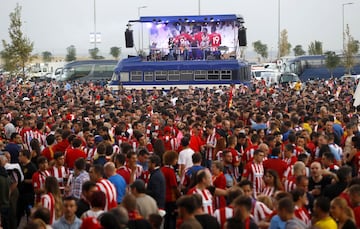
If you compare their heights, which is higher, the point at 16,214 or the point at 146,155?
the point at 146,155

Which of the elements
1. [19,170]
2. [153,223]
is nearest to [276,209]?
[153,223]

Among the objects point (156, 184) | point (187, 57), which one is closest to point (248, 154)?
point (156, 184)

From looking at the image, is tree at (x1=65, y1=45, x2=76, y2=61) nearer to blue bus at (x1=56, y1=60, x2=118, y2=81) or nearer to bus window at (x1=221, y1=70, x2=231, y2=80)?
blue bus at (x1=56, y1=60, x2=118, y2=81)

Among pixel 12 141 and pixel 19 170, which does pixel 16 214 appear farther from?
pixel 12 141

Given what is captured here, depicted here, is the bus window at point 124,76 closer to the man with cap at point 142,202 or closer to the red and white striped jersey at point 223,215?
the man with cap at point 142,202

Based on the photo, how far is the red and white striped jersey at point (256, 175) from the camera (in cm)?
1324

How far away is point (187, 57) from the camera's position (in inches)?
1999

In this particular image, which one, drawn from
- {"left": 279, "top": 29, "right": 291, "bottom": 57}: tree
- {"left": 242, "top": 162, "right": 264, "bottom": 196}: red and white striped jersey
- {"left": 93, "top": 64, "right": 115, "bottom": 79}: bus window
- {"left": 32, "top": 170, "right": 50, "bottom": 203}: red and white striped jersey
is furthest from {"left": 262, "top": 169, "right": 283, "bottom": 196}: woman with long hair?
{"left": 279, "top": 29, "right": 291, "bottom": 57}: tree

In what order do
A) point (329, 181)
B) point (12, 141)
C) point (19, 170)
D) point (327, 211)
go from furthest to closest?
point (12, 141) < point (19, 170) < point (329, 181) < point (327, 211)

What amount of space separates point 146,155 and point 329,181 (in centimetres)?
306

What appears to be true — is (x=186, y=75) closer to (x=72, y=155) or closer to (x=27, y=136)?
(x=27, y=136)

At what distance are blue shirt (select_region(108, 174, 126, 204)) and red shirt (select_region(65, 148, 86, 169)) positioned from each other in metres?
2.46

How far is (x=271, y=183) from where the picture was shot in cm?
1161

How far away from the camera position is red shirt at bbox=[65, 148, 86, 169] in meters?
14.6
